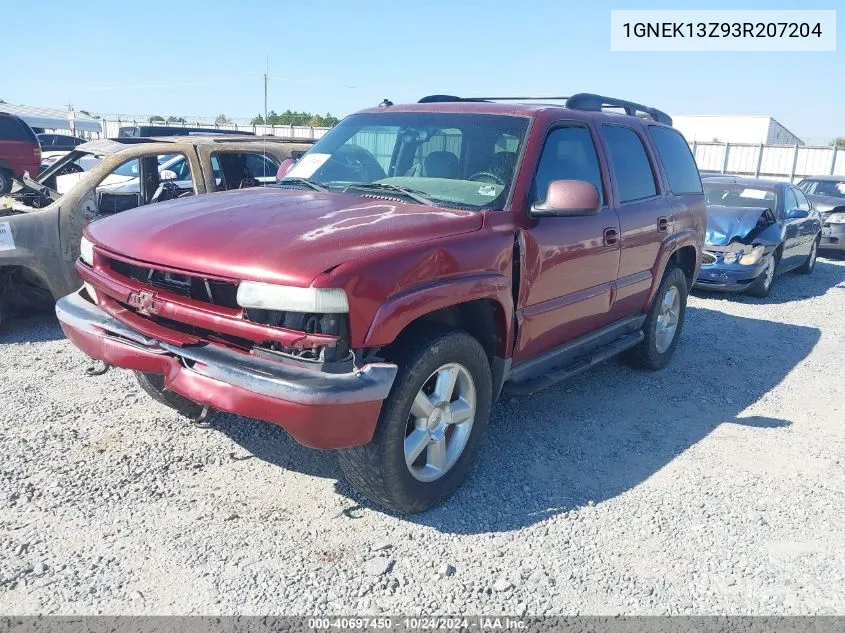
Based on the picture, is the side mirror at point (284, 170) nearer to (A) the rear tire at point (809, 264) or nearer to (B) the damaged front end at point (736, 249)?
(B) the damaged front end at point (736, 249)

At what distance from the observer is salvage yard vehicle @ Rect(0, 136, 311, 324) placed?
561 centimetres

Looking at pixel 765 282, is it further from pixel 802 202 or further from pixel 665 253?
pixel 665 253

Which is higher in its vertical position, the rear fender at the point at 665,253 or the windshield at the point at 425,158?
the windshield at the point at 425,158

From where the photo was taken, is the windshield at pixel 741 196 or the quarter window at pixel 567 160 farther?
the windshield at pixel 741 196

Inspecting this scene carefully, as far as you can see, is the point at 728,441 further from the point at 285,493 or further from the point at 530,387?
the point at 285,493

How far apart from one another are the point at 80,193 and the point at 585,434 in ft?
15.0

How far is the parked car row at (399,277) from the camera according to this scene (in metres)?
2.78

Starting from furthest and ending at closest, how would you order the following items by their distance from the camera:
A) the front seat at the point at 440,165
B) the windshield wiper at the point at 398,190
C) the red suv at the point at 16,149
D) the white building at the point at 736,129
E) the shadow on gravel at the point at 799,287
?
the white building at the point at 736,129 → the red suv at the point at 16,149 → the shadow on gravel at the point at 799,287 → the front seat at the point at 440,165 → the windshield wiper at the point at 398,190

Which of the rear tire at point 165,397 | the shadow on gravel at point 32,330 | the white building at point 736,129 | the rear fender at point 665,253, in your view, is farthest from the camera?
the white building at point 736,129

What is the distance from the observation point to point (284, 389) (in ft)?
8.79

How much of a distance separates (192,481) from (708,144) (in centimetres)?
2635

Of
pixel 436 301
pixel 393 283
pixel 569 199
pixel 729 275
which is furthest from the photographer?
pixel 729 275

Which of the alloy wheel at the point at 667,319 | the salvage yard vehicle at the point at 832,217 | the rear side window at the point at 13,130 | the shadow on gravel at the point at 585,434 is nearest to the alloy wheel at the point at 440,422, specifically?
the shadow on gravel at the point at 585,434

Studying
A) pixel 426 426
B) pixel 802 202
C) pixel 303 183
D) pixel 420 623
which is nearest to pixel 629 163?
pixel 303 183
